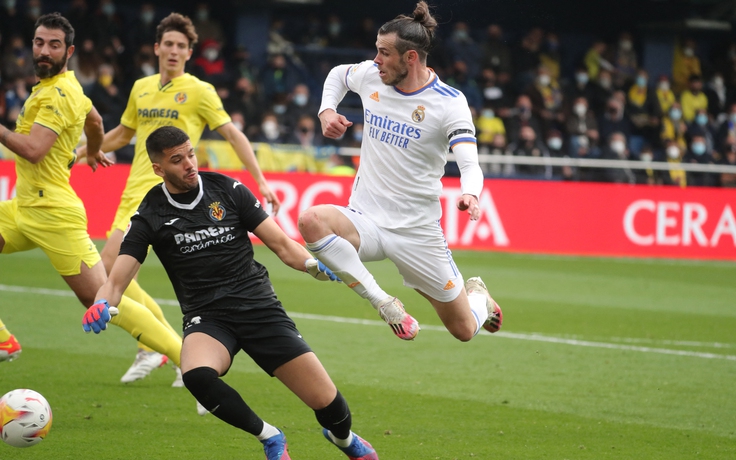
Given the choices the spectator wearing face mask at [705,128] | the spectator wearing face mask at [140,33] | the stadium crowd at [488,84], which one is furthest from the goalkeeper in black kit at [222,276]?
the spectator wearing face mask at [705,128]

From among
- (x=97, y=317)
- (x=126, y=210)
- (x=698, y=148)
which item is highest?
(x=97, y=317)

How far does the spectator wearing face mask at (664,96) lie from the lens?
23719 mm

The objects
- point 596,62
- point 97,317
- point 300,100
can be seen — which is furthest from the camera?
point 596,62

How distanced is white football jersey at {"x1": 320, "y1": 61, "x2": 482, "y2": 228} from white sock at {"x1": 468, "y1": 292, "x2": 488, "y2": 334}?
838 millimetres

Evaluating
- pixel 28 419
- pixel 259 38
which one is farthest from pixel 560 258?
pixel 28 419

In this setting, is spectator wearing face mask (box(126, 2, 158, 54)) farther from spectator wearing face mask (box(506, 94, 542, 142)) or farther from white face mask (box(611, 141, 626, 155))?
white face mask (box(611, 141, 626, 155))

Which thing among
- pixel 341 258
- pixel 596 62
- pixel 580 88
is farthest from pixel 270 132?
pixel 341 258

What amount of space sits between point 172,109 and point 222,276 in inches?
111

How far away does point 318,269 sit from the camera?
529 cm

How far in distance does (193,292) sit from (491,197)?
40.5 ft

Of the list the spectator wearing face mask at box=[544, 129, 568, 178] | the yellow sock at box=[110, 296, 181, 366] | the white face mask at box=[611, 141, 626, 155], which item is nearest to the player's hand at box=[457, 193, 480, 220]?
the yellow sock at box=[110, 296, 181, 366]

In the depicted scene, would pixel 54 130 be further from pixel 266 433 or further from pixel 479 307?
pixel 479 307

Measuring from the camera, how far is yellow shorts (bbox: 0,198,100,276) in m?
6.48

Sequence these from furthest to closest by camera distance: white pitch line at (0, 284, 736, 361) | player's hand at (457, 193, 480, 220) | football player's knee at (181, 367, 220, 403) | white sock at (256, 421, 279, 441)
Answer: white pitch line at (0, 284, 736, 361) → player's hand at (457, 193, 480, 220) → white sock at (256, 421, 279, 441) → football player's knee at (181, 367, 220, 403)
